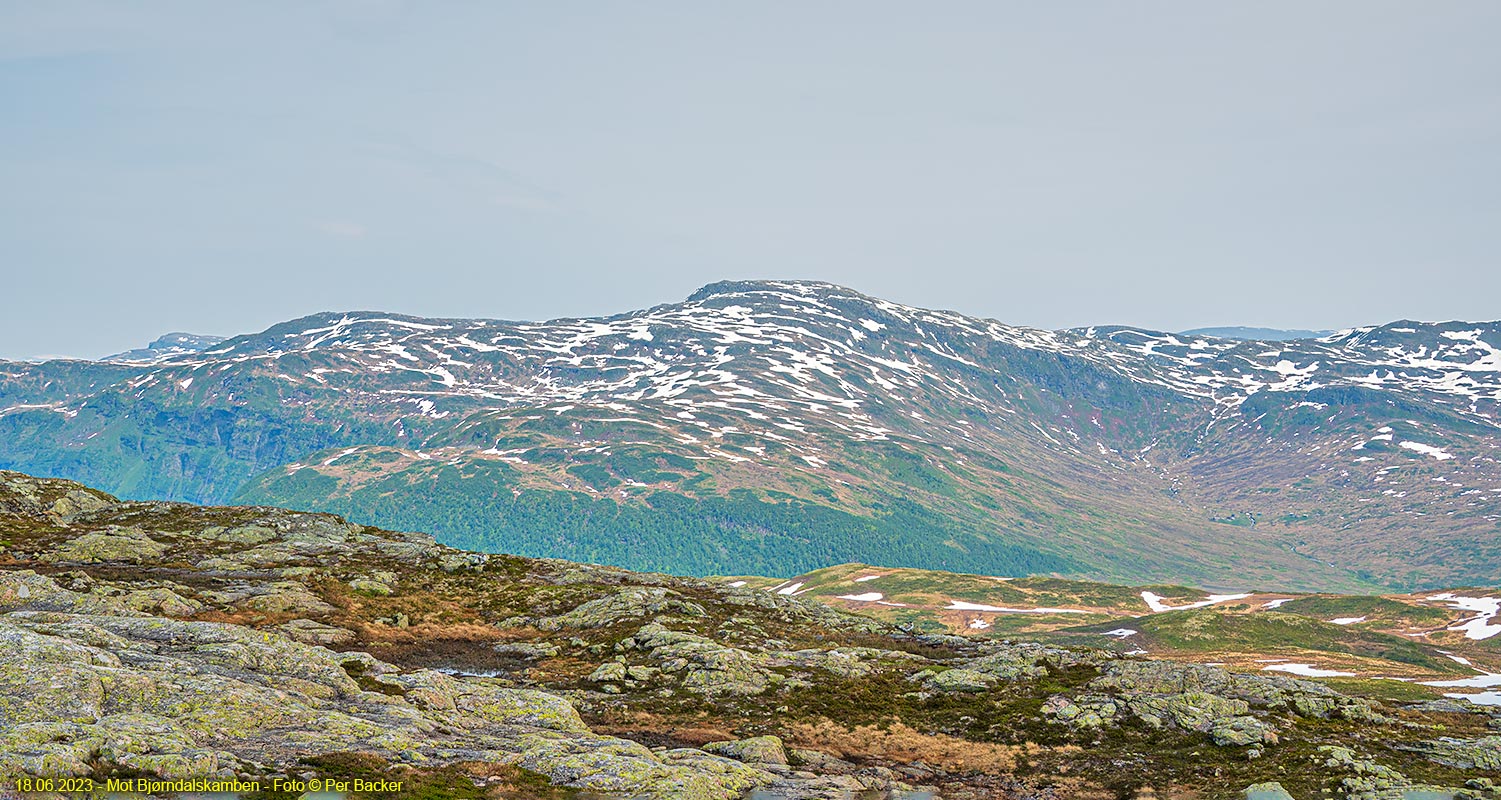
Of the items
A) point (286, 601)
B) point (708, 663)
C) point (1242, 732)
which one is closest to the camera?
point (1242, 732)

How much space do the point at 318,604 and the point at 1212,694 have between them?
74.7m

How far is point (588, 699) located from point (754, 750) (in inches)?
643

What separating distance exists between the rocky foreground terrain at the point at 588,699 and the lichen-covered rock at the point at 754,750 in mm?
174

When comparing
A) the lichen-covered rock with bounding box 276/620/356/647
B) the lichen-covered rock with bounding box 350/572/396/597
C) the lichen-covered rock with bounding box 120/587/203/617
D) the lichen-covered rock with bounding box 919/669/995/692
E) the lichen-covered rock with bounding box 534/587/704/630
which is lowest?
the lichen-covered rock with bounding box 919/669/995/692

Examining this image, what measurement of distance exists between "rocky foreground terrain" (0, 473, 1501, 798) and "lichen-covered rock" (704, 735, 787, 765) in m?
0.17

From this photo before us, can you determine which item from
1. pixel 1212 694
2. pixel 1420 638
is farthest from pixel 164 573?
pixel 1420 638

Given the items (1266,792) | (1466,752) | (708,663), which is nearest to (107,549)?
(708,663)

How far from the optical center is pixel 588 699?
192 feet

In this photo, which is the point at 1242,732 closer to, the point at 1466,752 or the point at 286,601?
the point at 1466,752

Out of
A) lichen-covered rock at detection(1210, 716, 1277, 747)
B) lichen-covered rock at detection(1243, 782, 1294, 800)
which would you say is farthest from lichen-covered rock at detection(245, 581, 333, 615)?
lichen-covered rock at detection(1210, 716, 1277, 747)

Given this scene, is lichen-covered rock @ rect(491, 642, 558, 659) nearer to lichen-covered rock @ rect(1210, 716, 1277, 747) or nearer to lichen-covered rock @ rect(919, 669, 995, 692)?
lichen-covered rock @ rect(919, 669, 995, 692)

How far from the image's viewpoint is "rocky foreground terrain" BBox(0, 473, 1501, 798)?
35.4 metres

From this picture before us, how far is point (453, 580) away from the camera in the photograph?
312 feet

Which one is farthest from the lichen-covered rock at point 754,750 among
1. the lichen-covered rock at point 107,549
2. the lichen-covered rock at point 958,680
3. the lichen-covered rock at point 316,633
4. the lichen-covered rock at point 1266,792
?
the lichen-covered rock at point 107,549
